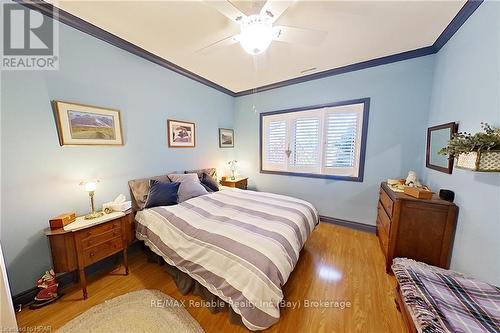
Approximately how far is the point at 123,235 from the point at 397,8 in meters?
3.55

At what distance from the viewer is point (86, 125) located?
6.14 ft

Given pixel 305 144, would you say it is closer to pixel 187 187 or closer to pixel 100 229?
pixel 187 187

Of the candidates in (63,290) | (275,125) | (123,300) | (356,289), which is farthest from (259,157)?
(63,290)

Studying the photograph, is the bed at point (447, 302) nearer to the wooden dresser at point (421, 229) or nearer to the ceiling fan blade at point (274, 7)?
the wooden dresser at point (421, 229)

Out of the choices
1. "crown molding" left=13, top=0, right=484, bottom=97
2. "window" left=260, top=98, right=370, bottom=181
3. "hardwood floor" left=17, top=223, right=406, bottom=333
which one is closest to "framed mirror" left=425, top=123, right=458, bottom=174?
"window" left=260, top=98, right=370, bottom=181

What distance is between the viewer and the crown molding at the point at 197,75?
1562mm

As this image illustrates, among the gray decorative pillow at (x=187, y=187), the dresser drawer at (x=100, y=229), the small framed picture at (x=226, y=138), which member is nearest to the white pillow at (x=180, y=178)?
the gray decorative pillow at (x=187, y=187)

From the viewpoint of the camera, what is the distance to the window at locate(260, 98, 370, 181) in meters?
2.82

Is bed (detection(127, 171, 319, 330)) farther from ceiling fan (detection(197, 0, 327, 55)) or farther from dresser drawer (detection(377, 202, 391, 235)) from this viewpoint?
ceiling fan (detection(197, 0, 327, 55))

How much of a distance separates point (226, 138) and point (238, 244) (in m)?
2.91

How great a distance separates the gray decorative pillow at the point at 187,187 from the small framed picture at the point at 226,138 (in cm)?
127

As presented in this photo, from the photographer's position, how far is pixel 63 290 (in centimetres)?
171

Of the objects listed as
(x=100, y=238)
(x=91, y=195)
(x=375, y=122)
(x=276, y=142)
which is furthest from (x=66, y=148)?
(x=375, y=122)

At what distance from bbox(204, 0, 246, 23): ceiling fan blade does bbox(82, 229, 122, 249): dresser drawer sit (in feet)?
7.28
